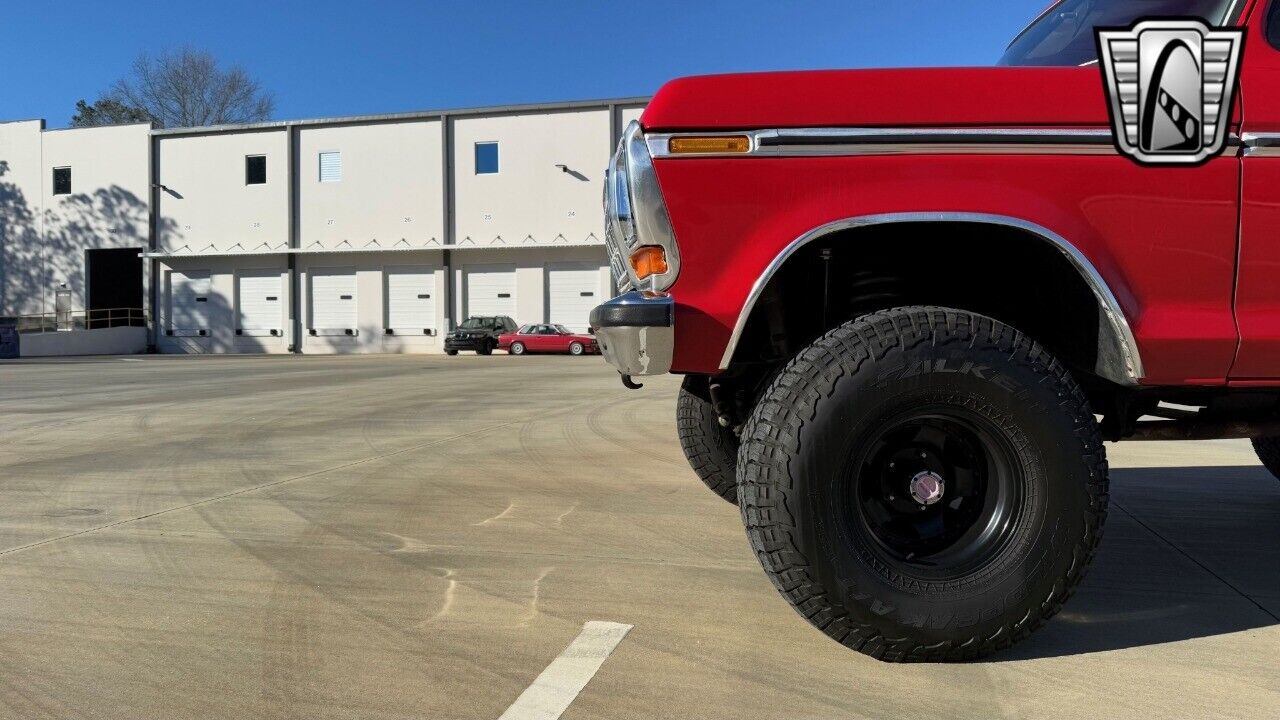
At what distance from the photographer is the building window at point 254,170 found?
35.4 m

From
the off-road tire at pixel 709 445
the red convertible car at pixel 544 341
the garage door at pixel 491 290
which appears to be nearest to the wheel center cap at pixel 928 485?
the off-road tire at pixel 709 445

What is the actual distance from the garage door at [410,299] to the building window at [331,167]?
4.58 metres

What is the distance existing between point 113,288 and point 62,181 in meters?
5.31

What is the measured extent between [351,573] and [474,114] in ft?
107

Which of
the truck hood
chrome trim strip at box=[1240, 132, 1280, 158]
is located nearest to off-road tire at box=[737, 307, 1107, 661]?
the truck hood

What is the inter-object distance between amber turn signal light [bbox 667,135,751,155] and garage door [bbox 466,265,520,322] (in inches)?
1255

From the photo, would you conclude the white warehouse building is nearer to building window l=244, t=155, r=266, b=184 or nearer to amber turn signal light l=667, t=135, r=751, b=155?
building window l=244, t=155, r=266, b=184

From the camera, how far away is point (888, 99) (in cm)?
228

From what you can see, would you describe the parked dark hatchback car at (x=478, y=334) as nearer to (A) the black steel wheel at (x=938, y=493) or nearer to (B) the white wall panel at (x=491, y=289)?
(B) the white wall panel at (x=491, y=289)

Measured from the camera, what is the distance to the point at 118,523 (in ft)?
12.5

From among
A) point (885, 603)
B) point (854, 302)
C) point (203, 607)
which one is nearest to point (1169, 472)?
point (854, 302)

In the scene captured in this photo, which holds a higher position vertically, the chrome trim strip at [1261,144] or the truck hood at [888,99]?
the truck hood at [888,99]

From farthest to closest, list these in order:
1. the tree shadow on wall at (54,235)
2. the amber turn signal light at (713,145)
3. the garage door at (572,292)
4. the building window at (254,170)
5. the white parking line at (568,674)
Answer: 1. the tree shadow on wall at (54,235)
2. the building window at (254,170)
3. the garage door at (572,292)
4. the amber turn signal light at (713,145)
5. the white parking line at (568,674)

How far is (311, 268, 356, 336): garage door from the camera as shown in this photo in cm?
3509
